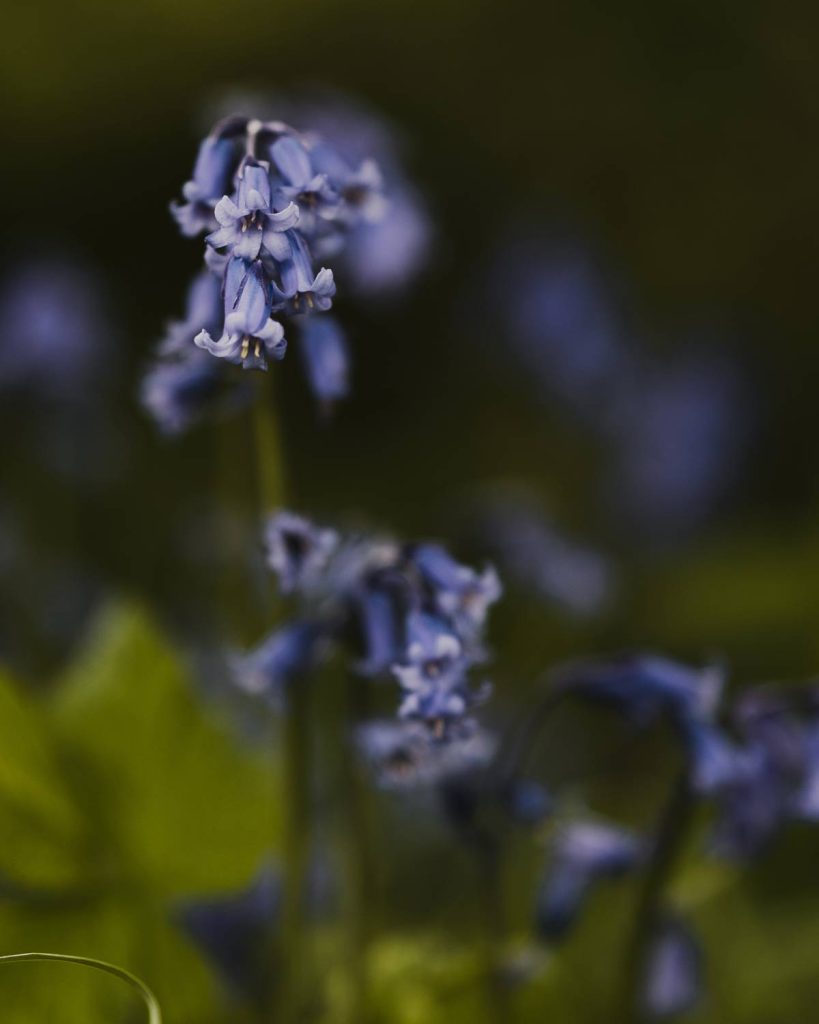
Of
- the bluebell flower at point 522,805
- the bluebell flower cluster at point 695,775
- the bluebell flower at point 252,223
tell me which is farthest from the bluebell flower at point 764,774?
the bluebell flower at point 252,223

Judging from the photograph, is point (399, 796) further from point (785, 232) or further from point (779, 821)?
point (785, 232)

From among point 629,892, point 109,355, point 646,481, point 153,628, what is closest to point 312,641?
point 153,628

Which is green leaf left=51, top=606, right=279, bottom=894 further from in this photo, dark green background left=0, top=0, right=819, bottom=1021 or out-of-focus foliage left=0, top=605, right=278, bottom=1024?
dark green background left=0, top=0, right=819, bottom=1021

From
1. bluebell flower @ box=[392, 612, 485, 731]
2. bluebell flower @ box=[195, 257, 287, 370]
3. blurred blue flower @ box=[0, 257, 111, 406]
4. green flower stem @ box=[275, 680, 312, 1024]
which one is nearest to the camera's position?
bluebell flower @ box=[195, 257, 287, 370]

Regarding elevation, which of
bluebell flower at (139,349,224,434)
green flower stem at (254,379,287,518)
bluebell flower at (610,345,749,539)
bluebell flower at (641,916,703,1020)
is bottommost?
bluebell flower at (641,916,703,1020)

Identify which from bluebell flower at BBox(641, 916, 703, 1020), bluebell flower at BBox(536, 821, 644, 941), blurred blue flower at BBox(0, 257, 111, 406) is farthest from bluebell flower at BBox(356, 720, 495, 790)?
blurred blue flower at BBox(0, 257, 111, 406)

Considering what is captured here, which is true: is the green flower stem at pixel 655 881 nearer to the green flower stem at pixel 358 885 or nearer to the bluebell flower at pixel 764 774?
the bluebell flower at pixel 764 774

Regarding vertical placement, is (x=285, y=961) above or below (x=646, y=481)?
below
